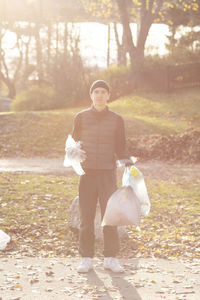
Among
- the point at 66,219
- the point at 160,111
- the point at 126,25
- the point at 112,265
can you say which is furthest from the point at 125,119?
the point at 112,265

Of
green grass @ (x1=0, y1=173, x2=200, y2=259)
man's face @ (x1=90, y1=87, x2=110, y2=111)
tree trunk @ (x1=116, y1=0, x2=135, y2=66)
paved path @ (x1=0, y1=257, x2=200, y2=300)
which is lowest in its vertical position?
green grass @ (x1=0, y1=173, x2=200, y2=259)

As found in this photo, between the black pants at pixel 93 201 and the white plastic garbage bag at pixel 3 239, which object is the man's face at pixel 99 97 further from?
→ the white plastic garbage bag at pixel 3 239

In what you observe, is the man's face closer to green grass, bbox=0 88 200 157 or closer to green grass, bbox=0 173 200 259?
green grass, bbox=0 173 200 259

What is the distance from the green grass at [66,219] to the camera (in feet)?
23.9

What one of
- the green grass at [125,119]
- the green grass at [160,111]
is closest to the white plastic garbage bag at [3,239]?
the green grass at [125,119]

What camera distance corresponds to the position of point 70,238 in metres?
7.69

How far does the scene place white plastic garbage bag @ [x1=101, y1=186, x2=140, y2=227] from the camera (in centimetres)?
543

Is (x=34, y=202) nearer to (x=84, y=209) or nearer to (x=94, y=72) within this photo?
(x=84, y=209)

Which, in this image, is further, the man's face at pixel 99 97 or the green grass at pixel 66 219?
the green grass at pixel 66 219

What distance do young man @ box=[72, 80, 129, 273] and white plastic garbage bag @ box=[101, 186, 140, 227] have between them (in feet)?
0.92

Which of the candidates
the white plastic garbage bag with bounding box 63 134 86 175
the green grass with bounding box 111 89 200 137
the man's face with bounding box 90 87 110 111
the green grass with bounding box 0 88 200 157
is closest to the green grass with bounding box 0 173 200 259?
the white plastic garbage bag with bounding box 63 134 86 175

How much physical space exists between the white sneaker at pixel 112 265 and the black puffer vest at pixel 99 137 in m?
1.09

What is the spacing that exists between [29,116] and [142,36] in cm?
901

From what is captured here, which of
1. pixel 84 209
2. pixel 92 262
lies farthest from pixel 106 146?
pixel 92 262
